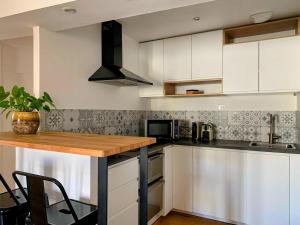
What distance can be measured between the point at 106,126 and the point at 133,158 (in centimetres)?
81

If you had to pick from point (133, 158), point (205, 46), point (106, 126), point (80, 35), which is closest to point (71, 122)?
point (106, 126)

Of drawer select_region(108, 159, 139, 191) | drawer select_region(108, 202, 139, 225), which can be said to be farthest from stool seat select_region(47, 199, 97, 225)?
drawer select_region(108, 202, 139, 225)

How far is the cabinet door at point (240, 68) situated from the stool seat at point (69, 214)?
6.58ft

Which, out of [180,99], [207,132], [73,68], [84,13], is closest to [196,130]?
[207,132]

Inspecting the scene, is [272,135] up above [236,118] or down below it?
below

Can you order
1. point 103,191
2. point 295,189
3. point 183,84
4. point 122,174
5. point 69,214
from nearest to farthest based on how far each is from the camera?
point 103,191 < point 69,214 < point 122,174 < point 295,189 < point 183,84

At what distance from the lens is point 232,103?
9.64ft

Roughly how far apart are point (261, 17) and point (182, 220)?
2324 mm

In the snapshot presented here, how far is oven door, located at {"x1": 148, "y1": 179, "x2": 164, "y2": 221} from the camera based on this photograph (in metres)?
2.33

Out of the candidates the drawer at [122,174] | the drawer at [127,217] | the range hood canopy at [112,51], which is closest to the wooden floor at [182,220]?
the drawer at [127,217]

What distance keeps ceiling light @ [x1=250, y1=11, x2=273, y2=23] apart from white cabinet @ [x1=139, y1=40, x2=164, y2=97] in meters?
1.18

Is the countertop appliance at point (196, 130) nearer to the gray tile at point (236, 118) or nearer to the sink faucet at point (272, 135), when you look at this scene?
the gray tile at point (236, 118)

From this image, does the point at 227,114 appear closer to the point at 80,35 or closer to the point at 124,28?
the point at 124,28

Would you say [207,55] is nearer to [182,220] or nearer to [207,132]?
[207,132]
